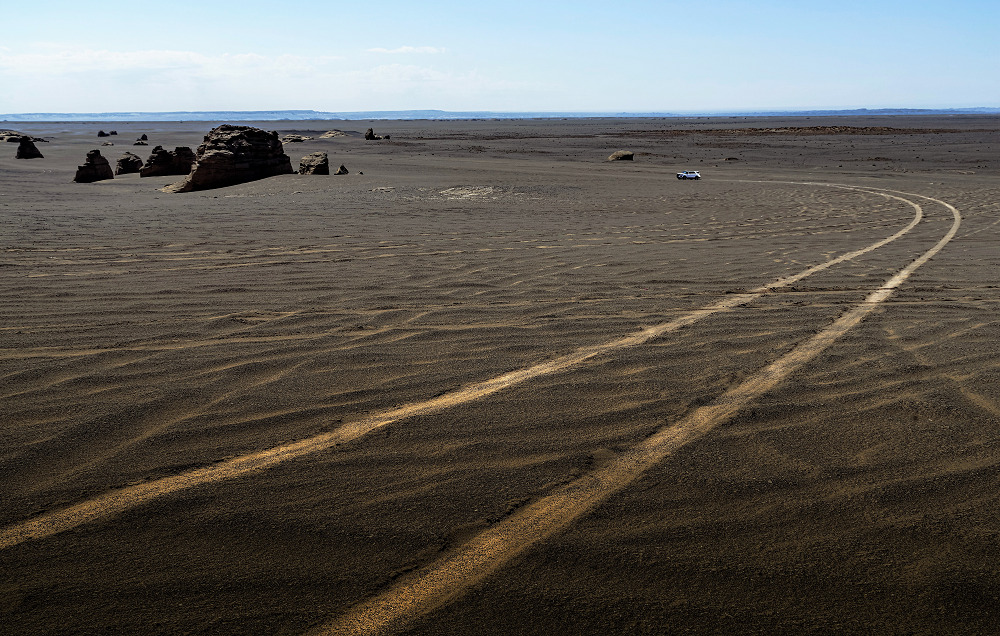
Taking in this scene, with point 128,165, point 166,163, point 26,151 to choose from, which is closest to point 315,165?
point 166,163

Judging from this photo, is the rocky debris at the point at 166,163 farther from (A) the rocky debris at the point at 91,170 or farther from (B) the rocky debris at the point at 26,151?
(B) the rocky debris at the point at 26,151

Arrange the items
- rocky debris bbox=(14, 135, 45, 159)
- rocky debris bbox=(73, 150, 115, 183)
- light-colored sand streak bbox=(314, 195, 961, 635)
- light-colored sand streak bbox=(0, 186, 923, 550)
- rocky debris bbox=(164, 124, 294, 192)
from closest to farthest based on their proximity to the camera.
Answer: light-colored sand streak bbox=(314, 195, 961, 635), light-colored sand streak bbox=(0, 186, 923, 550), rocky debris bbox=(164, 124, 294, 192), rocky debris bbox=(73, 150, 115, 183), rocky debris bbox=(14, 135, 45, 159)

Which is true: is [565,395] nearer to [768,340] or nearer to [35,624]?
[768,340]

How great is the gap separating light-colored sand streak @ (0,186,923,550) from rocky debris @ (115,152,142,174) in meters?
23.2

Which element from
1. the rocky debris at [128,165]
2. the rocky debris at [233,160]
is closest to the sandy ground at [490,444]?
the rocky debris at [233,160]

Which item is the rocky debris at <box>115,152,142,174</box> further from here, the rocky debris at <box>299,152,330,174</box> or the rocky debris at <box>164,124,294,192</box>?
the rocky debris at <box>299,152,330,174</box>

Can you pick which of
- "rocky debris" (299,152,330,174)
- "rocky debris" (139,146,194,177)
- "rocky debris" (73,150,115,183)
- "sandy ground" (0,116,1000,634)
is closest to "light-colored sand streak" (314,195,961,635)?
"sandy ground" (0,116,1000,634)

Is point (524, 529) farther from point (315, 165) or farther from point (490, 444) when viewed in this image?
point (315, 165)

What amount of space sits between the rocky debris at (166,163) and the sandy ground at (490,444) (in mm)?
15638

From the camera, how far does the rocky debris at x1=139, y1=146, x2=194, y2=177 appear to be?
2244 centimetres

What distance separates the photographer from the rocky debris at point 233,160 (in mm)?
18484

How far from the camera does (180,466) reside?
3.17 metres

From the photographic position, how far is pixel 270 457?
3.26 metres

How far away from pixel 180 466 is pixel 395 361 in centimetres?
162
